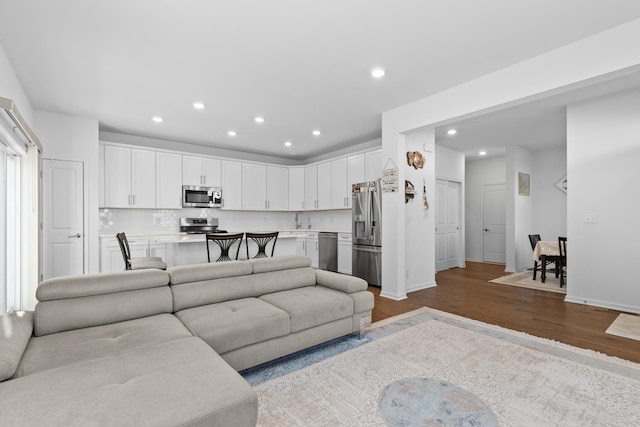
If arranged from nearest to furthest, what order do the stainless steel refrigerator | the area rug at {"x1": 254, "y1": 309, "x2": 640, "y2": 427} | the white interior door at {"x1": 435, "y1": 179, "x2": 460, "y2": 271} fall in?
the area rug at {"x1": 254, "y1": 309, "x2": 640, "y2": 427}
the stainless steel refrigerator
the white interior door at {"x1": 435, "y1": 179, "x2": 460, "y2": 271}

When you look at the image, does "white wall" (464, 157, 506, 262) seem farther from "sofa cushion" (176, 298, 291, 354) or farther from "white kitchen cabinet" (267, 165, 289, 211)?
"sofa cushion" (176, 298, 291, 354)

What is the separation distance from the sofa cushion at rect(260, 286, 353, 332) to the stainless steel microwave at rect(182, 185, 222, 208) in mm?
3784

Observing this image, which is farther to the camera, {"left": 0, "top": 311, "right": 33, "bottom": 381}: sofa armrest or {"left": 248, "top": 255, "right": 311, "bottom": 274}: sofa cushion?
{"left": 248, "top": 255, "right": 311, "bottom": 274}: sofa cushion

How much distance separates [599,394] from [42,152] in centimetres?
651

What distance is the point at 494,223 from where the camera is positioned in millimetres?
7758

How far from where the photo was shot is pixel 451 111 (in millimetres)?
3662

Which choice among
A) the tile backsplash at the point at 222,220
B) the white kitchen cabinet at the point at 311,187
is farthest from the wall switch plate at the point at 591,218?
the white kitchen cabinet at the point at 311,187

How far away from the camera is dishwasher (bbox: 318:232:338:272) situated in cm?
626

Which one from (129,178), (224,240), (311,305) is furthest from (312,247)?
(311,305)

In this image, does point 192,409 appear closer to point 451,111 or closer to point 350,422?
point 350,422

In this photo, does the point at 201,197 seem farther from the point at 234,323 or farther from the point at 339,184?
the point at 234,323

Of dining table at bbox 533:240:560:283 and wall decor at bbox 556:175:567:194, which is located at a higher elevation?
wall decor at bbox 556:175:567:194

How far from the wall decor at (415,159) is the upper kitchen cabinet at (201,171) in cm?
383

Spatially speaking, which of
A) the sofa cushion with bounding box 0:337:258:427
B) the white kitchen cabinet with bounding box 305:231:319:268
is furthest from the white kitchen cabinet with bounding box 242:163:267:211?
the sofa cushion with bounding box 0:337:258:427
